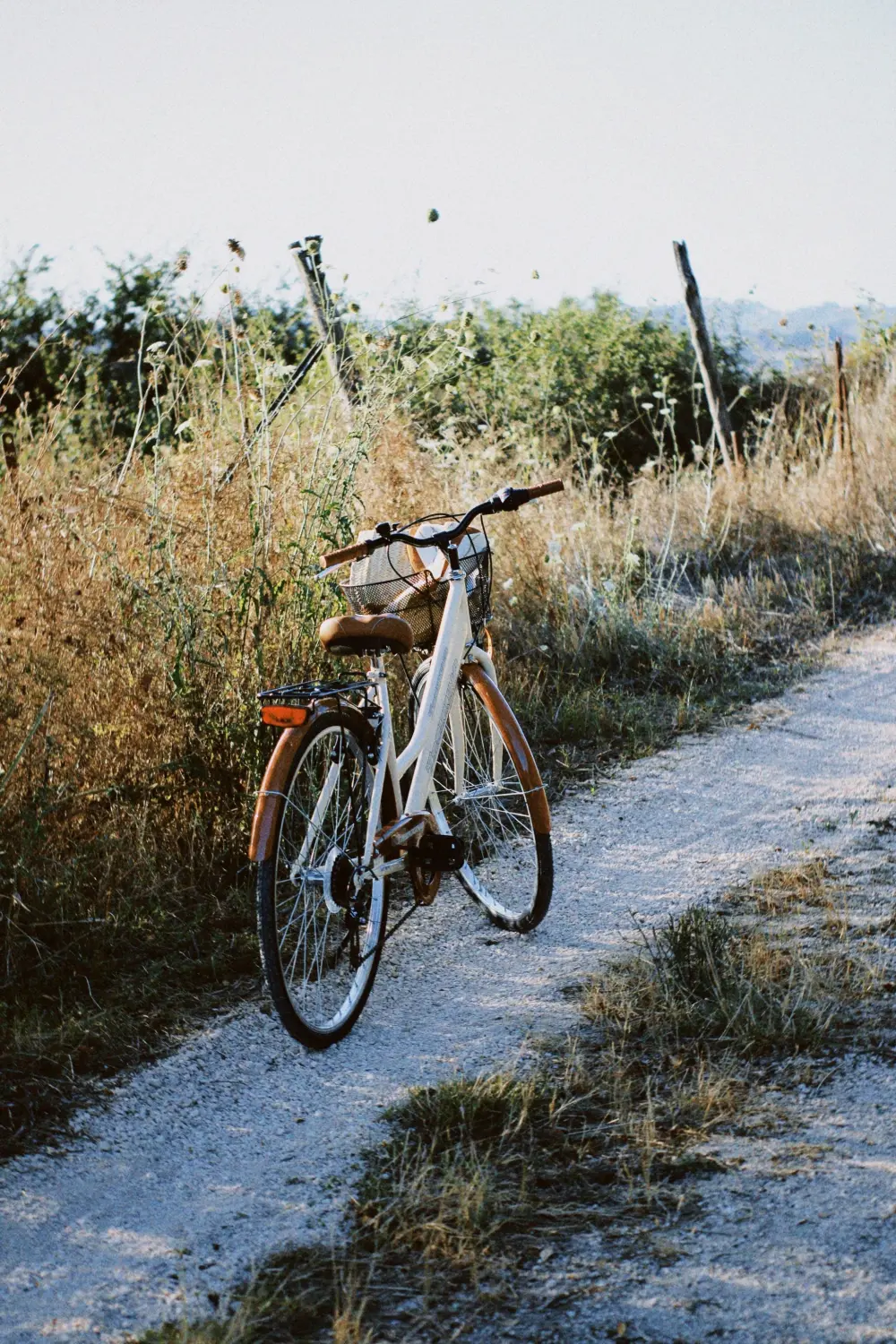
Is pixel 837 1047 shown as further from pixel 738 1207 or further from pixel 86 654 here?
pixel 86 654

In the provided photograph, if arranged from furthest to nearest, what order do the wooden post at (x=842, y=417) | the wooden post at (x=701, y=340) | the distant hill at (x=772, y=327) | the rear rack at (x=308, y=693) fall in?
the distant hill at (x=772, y=327) < the wooden post at (x=701, y=340) < the wooden post at (x=842, y=417) < the rear rack at (x=308, y=693)

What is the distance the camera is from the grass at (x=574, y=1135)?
253cm

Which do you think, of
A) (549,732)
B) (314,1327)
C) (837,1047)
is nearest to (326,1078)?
(314,1327)

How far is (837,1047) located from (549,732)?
10.4 ft

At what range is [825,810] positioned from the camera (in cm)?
538

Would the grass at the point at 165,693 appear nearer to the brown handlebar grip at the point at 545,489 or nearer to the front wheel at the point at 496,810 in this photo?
the front wheel at the point at 496,810

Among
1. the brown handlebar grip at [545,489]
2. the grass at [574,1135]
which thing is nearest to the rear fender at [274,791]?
the grass at [574,1135]

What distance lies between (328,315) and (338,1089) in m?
3.38

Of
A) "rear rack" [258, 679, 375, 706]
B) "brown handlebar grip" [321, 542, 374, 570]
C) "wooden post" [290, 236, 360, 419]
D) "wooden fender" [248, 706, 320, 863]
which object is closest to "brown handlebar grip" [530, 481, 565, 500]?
"brown handlebar grip" [321, 542, 374, 570]

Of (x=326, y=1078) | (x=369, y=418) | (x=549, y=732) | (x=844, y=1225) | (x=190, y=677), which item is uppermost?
(x=369, y=418)

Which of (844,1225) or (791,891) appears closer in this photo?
(844,1225)

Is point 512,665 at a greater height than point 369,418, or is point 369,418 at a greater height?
point 369,418

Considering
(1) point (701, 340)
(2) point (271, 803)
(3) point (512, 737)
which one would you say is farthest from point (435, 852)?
(1) point (701, 340)

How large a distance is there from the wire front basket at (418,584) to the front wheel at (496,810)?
0.20 metres
